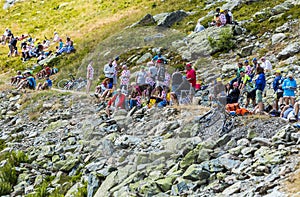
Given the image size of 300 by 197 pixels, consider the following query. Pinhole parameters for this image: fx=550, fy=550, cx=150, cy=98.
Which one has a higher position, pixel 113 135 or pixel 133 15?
pixel 113 135

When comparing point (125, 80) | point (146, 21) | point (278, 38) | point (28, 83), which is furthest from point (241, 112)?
point (146, 21)

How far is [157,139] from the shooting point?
1852 centimetres

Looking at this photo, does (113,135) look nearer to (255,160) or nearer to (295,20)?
(255,160)

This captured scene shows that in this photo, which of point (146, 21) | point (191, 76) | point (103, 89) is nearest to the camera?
point (191, 76)

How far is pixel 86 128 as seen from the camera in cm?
2392

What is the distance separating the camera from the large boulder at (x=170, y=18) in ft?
154

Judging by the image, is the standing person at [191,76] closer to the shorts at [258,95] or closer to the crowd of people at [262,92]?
the crowd of people at [262,92]

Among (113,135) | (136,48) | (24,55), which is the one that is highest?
(136,48)

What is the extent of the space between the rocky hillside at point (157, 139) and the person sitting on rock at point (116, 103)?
0.99ft

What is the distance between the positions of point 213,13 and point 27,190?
2684 centimetres

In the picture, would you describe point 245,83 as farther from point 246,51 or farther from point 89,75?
point 246,51

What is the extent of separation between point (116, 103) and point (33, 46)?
34.8 m

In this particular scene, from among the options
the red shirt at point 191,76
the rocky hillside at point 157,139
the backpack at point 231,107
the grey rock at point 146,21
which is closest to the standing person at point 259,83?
the backpack at point 231,107

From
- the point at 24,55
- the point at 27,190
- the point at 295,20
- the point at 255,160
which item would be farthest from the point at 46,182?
the point at 24,55
